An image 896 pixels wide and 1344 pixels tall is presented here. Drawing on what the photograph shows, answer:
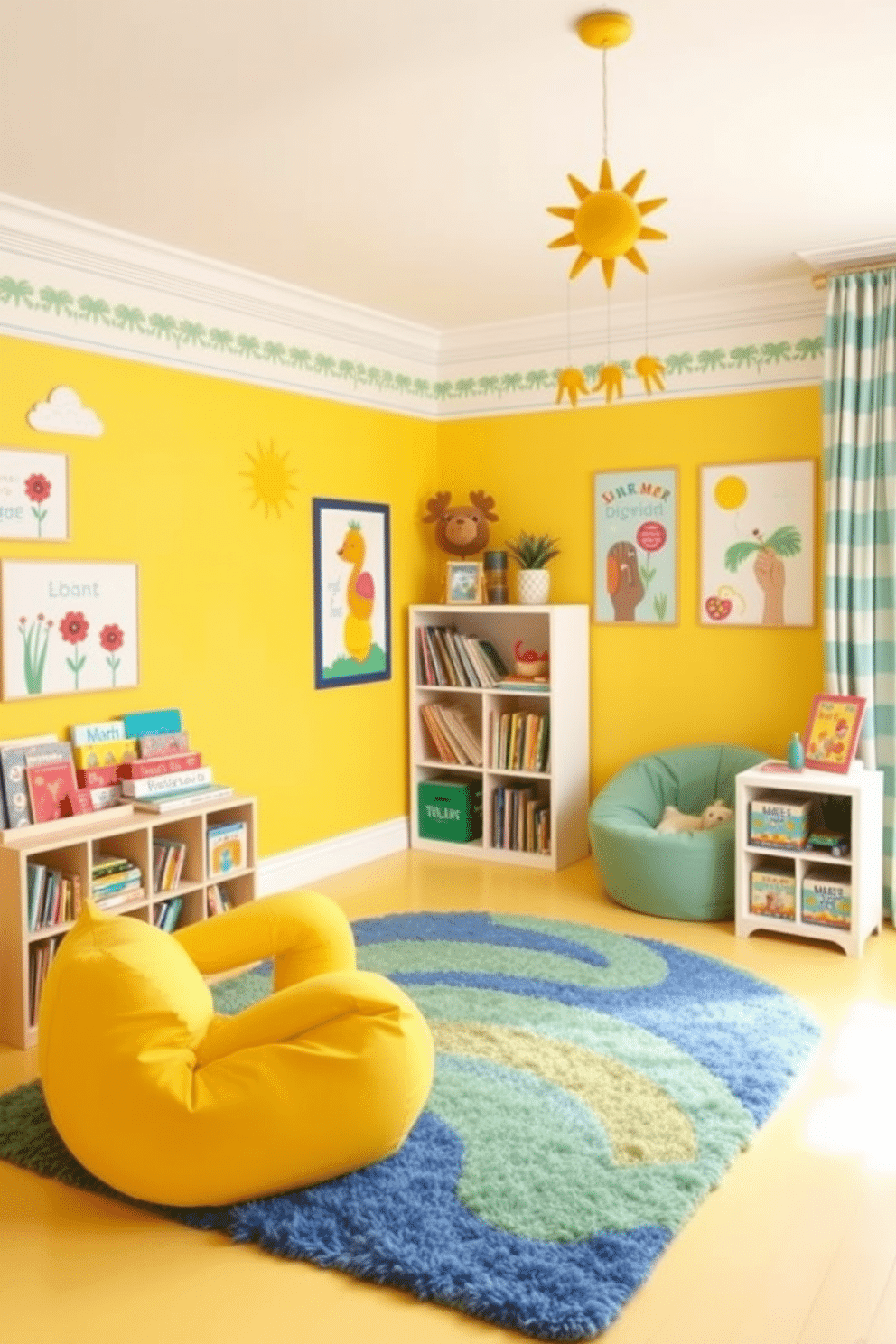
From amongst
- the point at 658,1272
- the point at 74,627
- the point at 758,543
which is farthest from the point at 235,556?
the point at 658,1272

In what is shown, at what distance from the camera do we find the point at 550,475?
580 cm

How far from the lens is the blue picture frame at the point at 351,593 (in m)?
5.35

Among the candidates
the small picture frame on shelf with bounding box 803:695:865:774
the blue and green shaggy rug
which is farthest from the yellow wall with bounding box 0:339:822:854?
the blue and green shaggy rug

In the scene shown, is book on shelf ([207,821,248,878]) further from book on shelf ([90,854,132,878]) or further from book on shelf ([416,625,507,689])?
book on shelf ([416,625,507,689])

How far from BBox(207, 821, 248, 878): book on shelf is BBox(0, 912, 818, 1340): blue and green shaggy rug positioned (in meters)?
0.40

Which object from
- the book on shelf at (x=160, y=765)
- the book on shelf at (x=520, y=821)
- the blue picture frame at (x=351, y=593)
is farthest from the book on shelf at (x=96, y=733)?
the book on shelf at (x=520, y=821)

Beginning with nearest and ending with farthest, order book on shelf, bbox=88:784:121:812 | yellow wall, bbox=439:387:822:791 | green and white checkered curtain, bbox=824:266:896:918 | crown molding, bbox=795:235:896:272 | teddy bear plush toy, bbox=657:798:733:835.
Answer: book on shelf, bbox=88:784:121:812 → crown molding, bbox=795:235:896:272 → green and white checkered curtain, bbox=824:266:896:918 → teddy bear plush toy, bbox=657:798:733:835 → yellow wall, bbox=439:387:822:791

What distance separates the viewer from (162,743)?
4379 millimetres


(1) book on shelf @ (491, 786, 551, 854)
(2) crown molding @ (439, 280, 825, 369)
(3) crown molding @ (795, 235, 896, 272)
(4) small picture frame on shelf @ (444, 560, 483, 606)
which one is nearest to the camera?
(3) crown molding @ (795, 235, 896, 272)

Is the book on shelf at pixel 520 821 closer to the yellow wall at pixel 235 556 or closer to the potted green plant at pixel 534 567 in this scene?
the yellow wall at pixel 235 556

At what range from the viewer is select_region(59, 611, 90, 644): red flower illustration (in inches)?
162

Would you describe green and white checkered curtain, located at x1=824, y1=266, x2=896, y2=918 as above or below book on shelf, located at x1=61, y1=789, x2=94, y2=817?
above

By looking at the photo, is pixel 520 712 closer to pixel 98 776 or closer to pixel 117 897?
pixel 98 776

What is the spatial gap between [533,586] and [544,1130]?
3.11 meters
